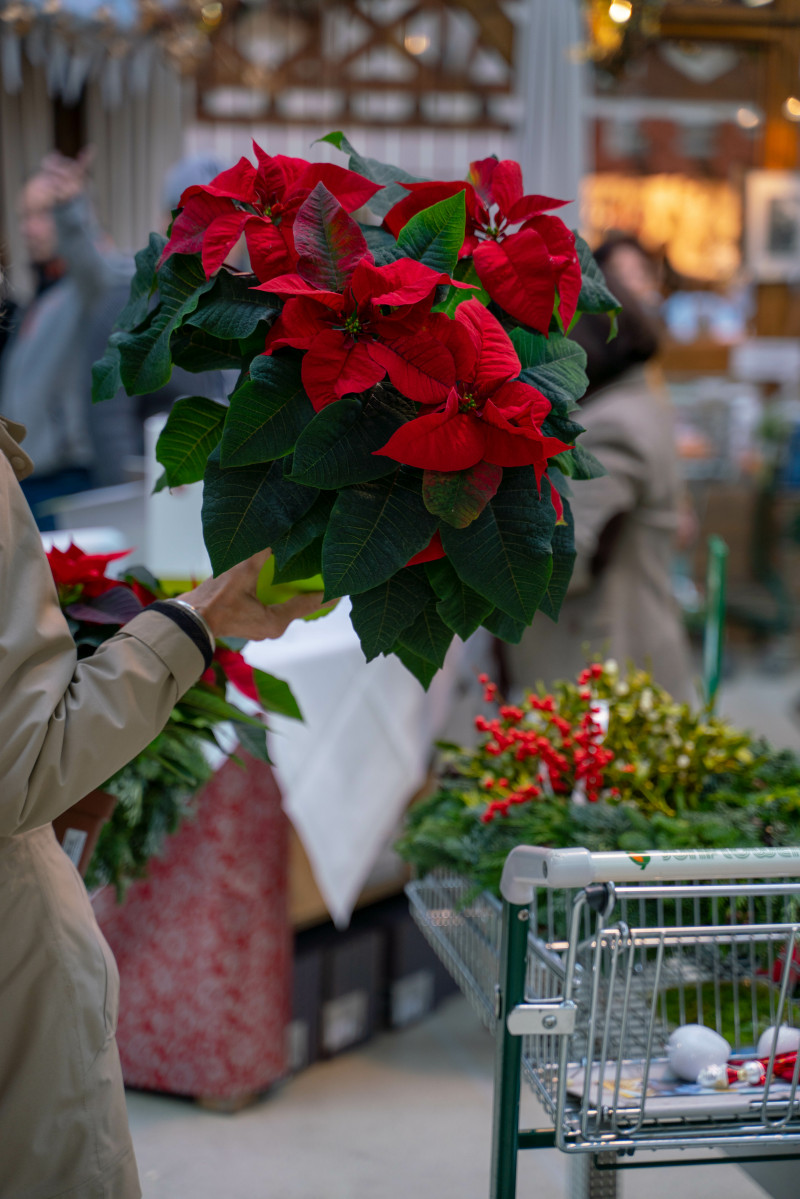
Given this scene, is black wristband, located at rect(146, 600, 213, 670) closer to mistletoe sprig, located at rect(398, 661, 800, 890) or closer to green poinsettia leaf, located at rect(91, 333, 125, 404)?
green poinsettia leaf, located at rect(91, 333, 125, 404)

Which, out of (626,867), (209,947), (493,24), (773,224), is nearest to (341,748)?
(209,947)

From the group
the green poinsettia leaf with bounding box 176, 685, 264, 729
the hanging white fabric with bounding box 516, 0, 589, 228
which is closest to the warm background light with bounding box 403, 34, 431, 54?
the hanging white fabric with bounding box 516, 0, 589, 228

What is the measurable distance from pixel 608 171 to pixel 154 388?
7.25 metres

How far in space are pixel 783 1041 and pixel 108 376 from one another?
884 mm

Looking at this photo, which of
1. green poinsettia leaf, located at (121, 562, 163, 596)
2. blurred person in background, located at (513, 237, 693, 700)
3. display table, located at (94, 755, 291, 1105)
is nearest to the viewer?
green poinsettia leaf, located at (121, 562, 163, 596)

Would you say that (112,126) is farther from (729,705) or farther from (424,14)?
(729,705)

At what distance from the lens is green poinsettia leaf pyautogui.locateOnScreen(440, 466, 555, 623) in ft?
2.67

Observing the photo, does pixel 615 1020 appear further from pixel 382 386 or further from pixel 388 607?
pixel 382 386

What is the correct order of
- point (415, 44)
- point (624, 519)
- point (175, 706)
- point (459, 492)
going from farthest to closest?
point (415, 44)
point (624, 519)
point (175, 706)
point (459, 492)

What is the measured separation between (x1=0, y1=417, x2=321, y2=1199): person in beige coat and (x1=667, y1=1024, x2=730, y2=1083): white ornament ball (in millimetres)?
500

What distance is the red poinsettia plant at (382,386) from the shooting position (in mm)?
805

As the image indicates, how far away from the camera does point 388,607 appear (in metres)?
0.85

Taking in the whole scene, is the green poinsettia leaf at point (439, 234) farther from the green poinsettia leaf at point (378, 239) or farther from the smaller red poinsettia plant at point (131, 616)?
the smaller red poinsettia plant at point (131, 616)

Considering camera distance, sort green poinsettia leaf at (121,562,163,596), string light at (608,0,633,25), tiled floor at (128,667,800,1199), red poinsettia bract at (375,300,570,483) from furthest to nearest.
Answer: string light at (608,0,633,25)
tiled floor at (128,667,800,1199)
green poinsettia leaf at (121,562,163,596)
red poinsettia bract at (375,300,570,483)
